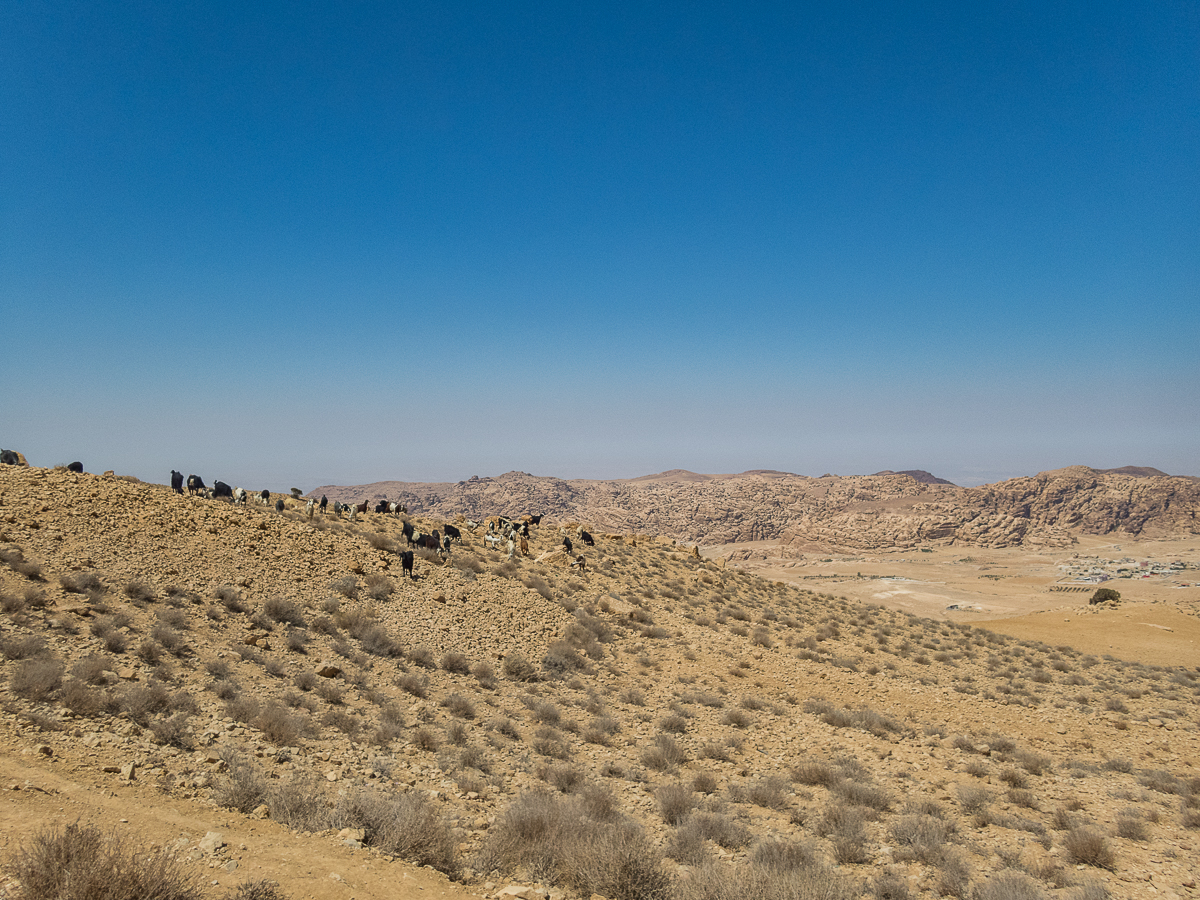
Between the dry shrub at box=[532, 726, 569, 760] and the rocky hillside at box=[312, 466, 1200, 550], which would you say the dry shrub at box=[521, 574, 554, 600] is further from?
the rocky hillside at box=[312, 466, 1200, 550]

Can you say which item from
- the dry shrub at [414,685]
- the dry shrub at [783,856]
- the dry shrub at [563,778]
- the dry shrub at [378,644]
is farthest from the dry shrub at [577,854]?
the dry shrub at [378,644]

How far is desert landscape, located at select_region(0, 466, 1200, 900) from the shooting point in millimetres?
6234

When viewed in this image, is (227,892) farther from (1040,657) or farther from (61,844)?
(1040,657)

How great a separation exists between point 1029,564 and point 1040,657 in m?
65.0

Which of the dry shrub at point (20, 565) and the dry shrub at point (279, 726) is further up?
the dry shrub at point (20, 565)

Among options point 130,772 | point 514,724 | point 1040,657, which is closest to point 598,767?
point 514,724

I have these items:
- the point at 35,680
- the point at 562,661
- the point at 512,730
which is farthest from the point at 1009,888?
the point at 35,680

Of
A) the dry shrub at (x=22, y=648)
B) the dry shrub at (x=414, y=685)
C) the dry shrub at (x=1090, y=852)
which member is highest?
the dry shrub at (x=22, y=648)

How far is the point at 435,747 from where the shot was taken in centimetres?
1009

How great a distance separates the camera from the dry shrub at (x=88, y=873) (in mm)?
4039

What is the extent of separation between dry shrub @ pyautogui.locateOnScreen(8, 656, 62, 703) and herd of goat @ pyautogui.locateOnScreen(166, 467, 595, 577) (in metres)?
10.4

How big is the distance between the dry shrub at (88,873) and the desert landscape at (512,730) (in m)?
0.09

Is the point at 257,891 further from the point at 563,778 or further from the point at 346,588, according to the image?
the point at 346,588

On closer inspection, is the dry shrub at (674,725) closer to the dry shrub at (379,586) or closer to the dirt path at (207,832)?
the dirt path at (207,832)
